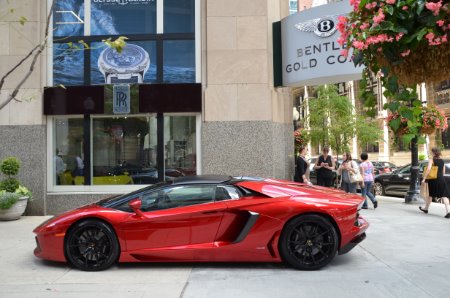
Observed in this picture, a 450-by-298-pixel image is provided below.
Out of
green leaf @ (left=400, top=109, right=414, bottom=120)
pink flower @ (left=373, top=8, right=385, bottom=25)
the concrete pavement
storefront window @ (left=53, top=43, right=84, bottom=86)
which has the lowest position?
the concrete pavement

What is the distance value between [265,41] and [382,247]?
5879mm

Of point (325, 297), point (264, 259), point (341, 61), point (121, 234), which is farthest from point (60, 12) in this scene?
point (325, 297)

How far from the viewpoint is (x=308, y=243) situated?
20.2ft

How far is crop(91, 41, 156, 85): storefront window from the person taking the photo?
11.6 meters

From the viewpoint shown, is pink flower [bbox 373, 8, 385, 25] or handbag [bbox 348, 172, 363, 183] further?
handbag [bbox 348, 172, 363, 183]

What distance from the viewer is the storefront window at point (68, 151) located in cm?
1167

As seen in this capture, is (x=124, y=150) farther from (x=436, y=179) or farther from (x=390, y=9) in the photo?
(x=390, y=9)

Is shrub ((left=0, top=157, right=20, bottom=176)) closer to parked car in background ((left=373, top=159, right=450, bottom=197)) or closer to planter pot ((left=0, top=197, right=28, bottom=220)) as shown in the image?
planter pot ((left=0, top=197, right=28, bottom=220))

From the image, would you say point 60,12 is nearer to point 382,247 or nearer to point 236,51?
point 236,51

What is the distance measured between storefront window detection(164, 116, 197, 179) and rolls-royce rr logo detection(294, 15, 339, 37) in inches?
137

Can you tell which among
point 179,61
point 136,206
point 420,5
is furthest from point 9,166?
point 420,5

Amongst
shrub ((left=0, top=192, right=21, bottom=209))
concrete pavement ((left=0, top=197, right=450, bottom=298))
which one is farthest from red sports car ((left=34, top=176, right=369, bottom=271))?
shrub ((left=0, top=192, right=21, bottom=209))

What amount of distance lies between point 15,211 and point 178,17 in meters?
5.90

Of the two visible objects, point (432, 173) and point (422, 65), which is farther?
point (432, 173)
